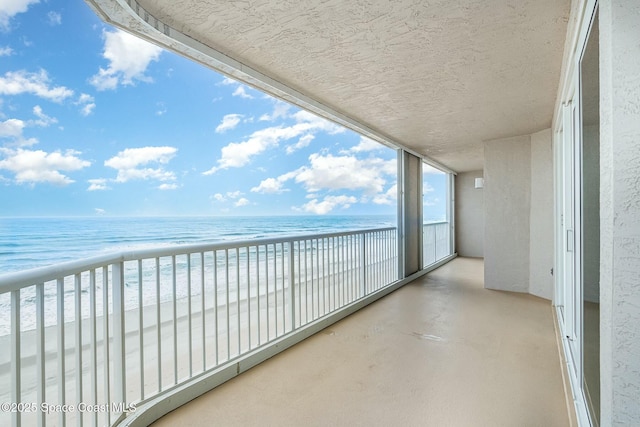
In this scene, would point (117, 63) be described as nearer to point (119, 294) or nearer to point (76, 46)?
point (76, 46)

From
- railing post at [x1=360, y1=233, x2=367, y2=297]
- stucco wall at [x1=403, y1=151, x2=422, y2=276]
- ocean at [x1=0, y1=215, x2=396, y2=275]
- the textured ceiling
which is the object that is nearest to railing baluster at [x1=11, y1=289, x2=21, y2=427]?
the textured ceiling

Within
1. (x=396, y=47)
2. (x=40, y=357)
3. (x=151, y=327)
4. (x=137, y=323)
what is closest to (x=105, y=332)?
(x=40, y=357)

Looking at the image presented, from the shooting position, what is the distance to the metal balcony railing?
1146 mm

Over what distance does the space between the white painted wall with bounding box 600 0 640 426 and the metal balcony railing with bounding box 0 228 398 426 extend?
1.69 metres

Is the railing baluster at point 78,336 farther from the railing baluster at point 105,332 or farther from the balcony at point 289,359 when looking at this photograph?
the railing baluster at point 105,332

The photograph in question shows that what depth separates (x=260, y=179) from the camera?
78.1 ft

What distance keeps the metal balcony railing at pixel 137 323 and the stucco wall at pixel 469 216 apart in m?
3.91

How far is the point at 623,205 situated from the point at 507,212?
164 inches

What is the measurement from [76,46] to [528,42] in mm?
22179

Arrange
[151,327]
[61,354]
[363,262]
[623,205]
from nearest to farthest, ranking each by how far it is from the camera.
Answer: [623,205] < [61,354] < [363,262] < [151,327]

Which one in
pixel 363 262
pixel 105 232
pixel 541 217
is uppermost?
pixel 541 217

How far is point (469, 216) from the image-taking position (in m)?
7.76

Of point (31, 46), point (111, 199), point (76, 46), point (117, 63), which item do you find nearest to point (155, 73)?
point (117, 63)

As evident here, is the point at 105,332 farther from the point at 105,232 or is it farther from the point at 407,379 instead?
the point at 105,232
